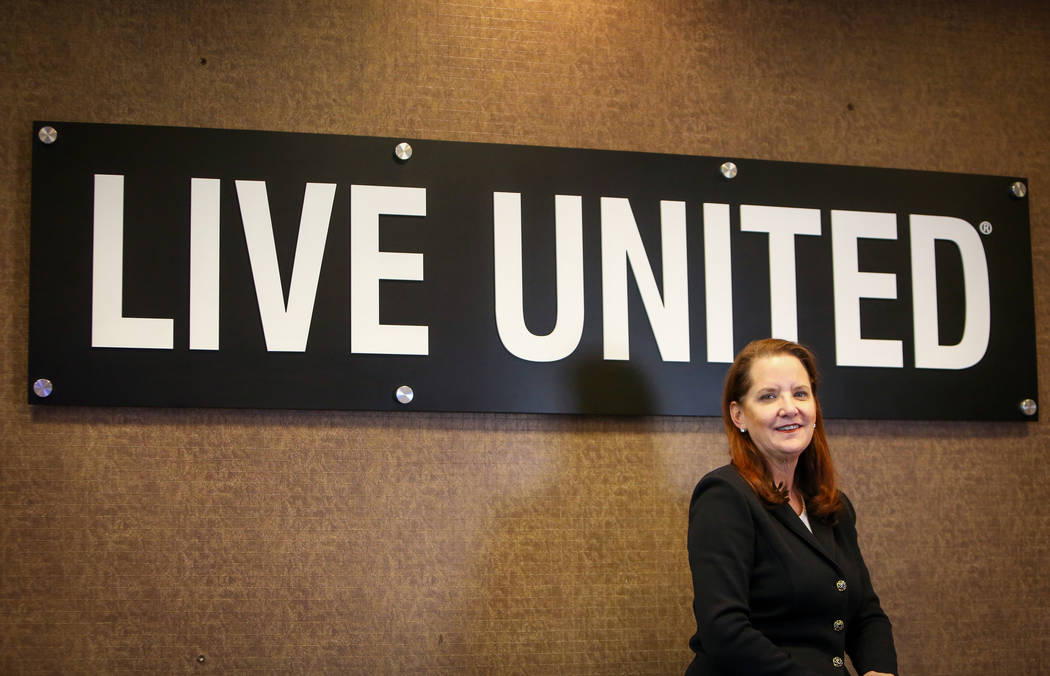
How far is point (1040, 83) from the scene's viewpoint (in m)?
2.84

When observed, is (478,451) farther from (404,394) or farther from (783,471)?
(783,471)

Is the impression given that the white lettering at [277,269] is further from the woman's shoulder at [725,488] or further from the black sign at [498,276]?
the woman's shoulder at [725,488]

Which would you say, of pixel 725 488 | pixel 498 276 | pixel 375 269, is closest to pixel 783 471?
pixel 725 488

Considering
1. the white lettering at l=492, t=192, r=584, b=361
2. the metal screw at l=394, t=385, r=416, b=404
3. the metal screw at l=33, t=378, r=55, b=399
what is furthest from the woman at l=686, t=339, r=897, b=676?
the metal screw at l=33, t=378, r=55, b=399

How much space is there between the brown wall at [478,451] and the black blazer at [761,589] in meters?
0.50

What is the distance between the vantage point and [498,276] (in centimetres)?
246

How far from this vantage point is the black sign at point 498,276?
92.0 inches

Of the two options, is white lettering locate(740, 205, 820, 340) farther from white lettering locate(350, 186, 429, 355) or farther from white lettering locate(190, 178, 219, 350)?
white lettering locate(190, 178, 219, 350)

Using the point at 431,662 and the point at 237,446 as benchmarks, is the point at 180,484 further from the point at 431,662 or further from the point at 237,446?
the point at 431,662

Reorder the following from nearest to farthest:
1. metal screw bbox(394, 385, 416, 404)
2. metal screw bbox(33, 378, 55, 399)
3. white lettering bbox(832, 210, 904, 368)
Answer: metal screw bbox(33, 378, 55, 399)
metal screw bbox(394, 385, 416, 404)
white lettering bbox(832, 210, 904, 368)

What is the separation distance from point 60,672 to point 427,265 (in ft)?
4.04

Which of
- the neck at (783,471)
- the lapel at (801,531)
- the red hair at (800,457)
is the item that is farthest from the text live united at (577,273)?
the lapel at (801,531)

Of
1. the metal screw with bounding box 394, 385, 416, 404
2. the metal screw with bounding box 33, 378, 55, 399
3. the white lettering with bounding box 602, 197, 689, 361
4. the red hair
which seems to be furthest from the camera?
the white lettering with bounding box 602, 197, 689, 361

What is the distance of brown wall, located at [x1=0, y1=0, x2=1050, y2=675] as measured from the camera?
7.54 feet
